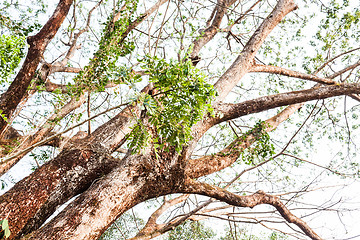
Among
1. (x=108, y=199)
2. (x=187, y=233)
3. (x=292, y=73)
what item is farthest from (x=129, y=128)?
(x=187, y=233)

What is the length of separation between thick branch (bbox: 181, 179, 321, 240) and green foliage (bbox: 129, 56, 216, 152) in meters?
0.71

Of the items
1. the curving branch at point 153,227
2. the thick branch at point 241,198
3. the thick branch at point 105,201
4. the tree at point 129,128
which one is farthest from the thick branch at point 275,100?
the curving branch at point 153,227

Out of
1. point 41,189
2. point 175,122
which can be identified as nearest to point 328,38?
point 175,122

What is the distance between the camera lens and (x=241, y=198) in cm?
267

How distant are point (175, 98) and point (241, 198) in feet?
5.17

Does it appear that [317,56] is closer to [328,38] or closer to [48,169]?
[328,38]

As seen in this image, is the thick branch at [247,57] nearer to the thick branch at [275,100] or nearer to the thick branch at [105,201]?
the thick branch at [275,100]

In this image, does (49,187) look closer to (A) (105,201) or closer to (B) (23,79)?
(A) (105,201)

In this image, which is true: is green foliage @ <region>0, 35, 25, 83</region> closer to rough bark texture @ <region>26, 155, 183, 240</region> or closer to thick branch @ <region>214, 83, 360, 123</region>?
rough bark texture @ <region>26, 155, 183, 240</region>

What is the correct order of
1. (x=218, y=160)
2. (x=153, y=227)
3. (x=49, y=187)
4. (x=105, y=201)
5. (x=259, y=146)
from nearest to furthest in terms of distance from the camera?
(x=105, y=201)
(x=49, y=187)
(x=218, y=160)
(x=259, y=146)
(x=153, y=227)

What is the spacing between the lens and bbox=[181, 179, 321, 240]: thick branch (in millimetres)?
2268

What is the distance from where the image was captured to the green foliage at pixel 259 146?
3088 mm

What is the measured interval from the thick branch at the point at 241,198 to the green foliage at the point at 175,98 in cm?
71

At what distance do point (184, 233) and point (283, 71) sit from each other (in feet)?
12.7
